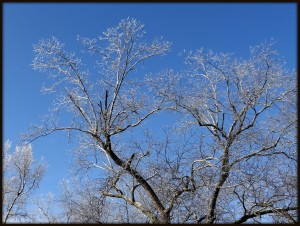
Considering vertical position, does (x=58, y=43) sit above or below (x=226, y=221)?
above

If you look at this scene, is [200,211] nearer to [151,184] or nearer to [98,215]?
[151,184]

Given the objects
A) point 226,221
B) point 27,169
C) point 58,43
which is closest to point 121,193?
point 226,221

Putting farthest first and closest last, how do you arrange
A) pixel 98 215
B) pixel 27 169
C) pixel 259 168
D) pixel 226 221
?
pixel 27 169
pixel 98 215
pixel 226 221
pixel 259 168

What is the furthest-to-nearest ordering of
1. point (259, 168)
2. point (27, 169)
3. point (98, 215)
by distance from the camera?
point (27, 169)
point (98, 215)
point (259, 168)

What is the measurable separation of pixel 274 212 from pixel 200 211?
226 cm

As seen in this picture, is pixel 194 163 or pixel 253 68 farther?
pixel 253 68

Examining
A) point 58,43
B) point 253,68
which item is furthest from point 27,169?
point 253,68

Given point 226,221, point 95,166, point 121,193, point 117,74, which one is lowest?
point 226,221

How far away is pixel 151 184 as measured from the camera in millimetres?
11867

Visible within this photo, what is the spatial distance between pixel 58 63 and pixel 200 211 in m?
6.58

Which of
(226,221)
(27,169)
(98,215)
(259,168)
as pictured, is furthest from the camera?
(27,169)

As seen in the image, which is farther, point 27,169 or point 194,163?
point 27,169

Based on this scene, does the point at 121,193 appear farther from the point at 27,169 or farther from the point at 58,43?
the point at 27,169

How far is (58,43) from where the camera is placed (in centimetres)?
1192
